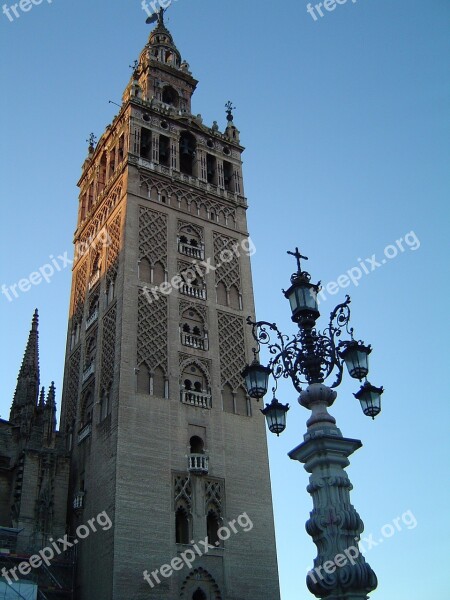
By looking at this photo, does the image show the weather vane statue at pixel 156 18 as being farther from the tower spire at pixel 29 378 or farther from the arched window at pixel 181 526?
the arched window at pixel 181 526

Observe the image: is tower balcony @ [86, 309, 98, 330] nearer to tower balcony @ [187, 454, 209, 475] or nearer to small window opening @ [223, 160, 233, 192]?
tower balcony @ [187, 454, 209, 475]

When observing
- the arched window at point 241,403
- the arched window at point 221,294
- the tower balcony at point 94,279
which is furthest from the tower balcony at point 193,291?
the tower balcony at point 94,279

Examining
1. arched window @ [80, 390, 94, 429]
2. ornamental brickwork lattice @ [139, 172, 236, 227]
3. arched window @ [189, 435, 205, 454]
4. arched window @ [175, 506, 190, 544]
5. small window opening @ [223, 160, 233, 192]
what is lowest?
arched window @ [175, 506, 190, 544]

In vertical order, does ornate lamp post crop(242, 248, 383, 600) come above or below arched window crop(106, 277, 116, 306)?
below

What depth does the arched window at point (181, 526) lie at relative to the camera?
2347 centimetres

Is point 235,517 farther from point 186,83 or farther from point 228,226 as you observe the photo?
point 186,83

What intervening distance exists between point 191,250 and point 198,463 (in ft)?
33.7

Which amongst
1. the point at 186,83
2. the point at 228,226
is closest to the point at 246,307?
the point at 228,226

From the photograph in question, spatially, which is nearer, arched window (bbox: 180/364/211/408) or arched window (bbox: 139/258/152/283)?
arched window (bbox: 180/364/211/408)

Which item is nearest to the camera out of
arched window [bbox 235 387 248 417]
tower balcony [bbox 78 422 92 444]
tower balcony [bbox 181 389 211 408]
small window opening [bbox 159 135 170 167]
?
tower balcony [bbox 181 389 211 408]

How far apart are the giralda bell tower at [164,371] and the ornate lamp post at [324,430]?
12.7 meters

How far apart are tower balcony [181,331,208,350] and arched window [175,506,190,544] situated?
6.78 metres

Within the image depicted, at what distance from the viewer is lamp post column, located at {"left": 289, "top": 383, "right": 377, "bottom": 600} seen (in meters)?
9.00

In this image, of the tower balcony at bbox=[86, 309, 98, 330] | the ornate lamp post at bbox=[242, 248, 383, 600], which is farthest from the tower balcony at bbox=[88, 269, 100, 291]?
the ornate lamp post at bbox=[242, 248, 383, 600]
